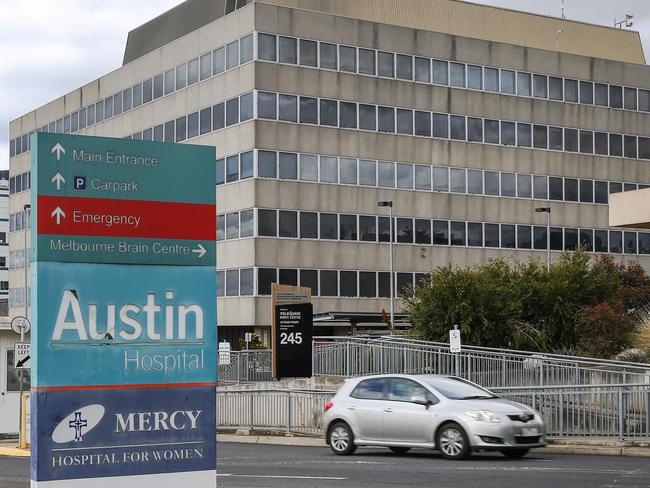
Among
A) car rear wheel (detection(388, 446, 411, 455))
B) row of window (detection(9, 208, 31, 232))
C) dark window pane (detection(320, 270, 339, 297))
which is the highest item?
row of window (detection(9, 208, 31, 232))

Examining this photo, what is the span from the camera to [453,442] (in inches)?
795

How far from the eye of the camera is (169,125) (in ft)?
→ 218

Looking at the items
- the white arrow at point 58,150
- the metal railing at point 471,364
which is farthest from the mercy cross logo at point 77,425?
the metal railing at point 471,364

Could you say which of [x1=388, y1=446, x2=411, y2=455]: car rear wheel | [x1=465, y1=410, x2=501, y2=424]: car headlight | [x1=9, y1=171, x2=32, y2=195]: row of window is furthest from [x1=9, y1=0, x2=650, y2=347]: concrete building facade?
[x1=465, y1=410, x2=501, y2=424]: car headlight

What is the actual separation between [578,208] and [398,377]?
51559 millimetres

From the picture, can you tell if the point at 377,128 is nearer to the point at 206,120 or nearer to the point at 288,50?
the point at 288,50

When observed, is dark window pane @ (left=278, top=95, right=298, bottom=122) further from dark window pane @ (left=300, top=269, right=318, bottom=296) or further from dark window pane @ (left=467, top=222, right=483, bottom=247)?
dark window pane @ (left=467, top=222, right=483, bottom=247)

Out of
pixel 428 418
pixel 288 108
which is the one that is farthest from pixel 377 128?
pixel 428 418

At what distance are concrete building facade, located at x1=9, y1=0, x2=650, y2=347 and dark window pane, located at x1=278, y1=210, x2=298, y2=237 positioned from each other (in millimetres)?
79

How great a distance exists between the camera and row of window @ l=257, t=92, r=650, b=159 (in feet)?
200

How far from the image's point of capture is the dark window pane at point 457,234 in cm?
6694

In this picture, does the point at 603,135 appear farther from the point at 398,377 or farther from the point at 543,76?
the point at 398,377

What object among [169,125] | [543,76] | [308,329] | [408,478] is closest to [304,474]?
[408,478]

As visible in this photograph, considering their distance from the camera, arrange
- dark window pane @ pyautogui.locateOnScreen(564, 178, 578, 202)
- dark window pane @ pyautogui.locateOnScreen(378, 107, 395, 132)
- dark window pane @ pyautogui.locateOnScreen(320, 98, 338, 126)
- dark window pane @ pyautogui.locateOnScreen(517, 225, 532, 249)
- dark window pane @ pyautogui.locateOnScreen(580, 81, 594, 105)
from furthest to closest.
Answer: dark window pane @ pyautogui.locateOnScreen(580, 81, 594, 105)
dark window pane @ pyautogui.locateOnScreen(564, 178, 578, 202)
dark window pane @ pyautogui.locateOnScreen(517, 225, 532, 249)
dark window pane @ pyautogui.locateOnScreen(378, 107, 395, 132)
dark window pane @ pyautogui.locateOnScreen(320, 98, 338, 126)
